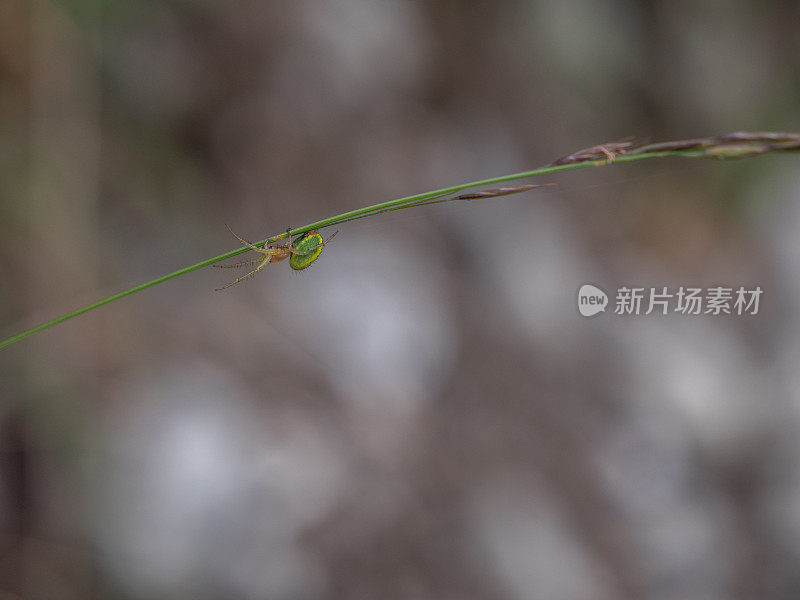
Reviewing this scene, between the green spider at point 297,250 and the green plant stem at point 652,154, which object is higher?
the green plant stem at point 652,154

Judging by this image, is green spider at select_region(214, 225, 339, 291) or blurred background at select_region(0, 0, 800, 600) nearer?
green spider at select_region(214, 225, 339, 291)

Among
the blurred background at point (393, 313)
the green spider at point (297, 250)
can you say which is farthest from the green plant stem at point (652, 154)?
the blurred background at point (393, 313)

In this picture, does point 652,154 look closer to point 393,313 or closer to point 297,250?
point 297,250

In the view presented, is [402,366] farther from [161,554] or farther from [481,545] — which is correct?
[161,554]

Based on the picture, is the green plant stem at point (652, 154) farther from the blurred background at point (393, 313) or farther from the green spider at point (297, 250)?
the blurred background at point (393, 313)

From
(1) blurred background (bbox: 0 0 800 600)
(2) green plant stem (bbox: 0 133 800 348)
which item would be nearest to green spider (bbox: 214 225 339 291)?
(2) green plant stem (bbox: 0 133 800 348)

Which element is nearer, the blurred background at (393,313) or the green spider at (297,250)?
the green spider at (297,250)

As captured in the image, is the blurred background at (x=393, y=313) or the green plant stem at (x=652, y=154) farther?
the blurred background at (x=393, y=313)

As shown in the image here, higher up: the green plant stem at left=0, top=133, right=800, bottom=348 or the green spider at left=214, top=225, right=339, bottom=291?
the green plant stem at left=0, top=133, right=800, bottom=348

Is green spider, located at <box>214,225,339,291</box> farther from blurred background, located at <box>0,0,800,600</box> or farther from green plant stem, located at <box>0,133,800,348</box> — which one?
blurred background, located at <box>0,0,800,600</box>
